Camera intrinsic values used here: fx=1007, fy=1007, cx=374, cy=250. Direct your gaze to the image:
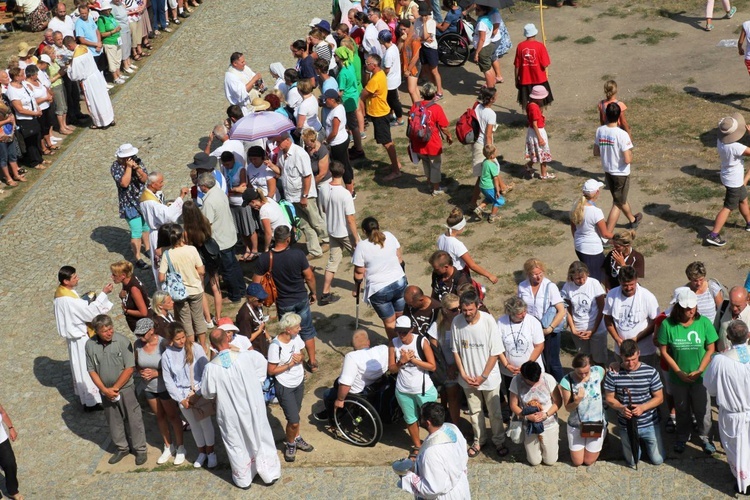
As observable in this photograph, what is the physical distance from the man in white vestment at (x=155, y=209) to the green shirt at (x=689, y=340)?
20.5ft

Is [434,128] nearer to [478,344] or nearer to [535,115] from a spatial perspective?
[535,115]

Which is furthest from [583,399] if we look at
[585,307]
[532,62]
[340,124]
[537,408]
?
[532,62]

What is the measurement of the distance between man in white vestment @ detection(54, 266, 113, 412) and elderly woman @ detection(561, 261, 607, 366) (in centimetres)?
485

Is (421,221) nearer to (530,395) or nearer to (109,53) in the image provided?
(530,395)

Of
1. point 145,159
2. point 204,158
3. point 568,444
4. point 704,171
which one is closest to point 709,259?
point 704,171

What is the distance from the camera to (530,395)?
30.3 feet

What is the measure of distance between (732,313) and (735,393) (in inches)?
34.8

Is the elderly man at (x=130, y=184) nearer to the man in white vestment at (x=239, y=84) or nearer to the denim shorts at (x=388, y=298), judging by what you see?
the man in white vestment at (x=239, y=84)

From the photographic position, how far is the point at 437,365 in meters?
10.3

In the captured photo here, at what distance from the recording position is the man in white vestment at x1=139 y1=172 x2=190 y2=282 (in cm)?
1250

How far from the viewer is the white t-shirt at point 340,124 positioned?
14.1m

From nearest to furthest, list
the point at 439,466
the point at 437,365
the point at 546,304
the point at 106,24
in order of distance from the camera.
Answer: the point at 439,466 < the point at 546,304 < the point at 437,365 < the point at 106,24

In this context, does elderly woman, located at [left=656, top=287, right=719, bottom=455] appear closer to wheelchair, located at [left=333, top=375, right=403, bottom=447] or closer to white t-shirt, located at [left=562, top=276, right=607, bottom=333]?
white t-shirt, located at [left=562, top=276, right=607, bottom=333]

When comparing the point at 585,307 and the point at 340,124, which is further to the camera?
the point at 340,124
